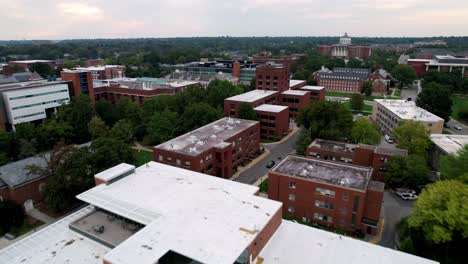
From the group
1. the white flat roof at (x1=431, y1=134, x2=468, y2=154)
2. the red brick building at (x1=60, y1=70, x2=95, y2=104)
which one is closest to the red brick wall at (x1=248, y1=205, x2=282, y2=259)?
the white flat roof at (x1=431, y1=134, x2=468, y2=154)

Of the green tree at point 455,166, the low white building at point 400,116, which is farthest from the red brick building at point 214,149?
the low white building at point 400,116

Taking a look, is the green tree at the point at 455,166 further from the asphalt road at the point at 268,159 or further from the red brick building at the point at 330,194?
the asphalt road at the point at 268,159

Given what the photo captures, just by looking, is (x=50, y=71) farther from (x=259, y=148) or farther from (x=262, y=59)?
(x=259, y=148)

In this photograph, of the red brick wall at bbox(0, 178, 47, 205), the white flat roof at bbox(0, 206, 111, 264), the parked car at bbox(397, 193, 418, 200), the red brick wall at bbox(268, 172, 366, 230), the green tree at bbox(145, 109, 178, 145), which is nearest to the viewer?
the white flat roof at bbox(0, 206, 111, 264)

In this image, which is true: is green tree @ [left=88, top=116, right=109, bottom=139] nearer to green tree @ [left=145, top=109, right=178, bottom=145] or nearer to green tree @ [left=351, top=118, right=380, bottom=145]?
green tree @ [left=145, top=109, right=178, bottom=145]

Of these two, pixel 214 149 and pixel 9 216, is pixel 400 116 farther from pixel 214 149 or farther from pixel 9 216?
pixel 9 216
